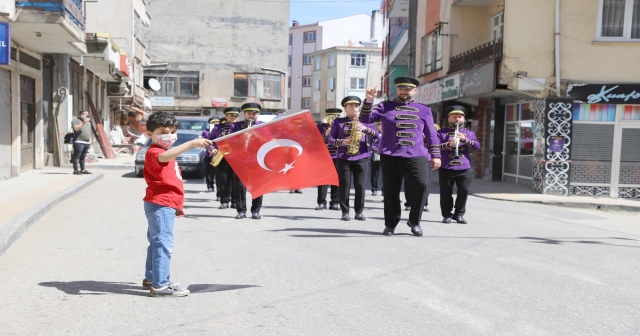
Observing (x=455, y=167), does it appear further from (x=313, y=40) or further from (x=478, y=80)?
(x=313, y=40)

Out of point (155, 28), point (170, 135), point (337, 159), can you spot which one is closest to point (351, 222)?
point (337, 159)

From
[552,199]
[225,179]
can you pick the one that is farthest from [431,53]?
[225,179]

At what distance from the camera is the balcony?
52.6 feet

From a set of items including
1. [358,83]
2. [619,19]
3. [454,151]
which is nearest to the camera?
[454,151]

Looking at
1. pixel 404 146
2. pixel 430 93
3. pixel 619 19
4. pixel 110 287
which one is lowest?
pixel 110 287

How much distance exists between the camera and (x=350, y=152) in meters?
11.4

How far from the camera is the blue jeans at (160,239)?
19.1 feet

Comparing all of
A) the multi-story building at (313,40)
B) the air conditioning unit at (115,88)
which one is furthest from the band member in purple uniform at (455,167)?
the multi-story building at (313,40)

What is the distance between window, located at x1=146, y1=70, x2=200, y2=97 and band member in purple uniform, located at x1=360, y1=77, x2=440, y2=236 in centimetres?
5575

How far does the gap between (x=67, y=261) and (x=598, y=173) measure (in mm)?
14692

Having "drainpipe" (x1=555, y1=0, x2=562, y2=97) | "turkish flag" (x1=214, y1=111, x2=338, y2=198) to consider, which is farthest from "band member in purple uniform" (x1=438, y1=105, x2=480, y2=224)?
"drainpipe" (x1=555, y1=0, x2=562, y2=97)

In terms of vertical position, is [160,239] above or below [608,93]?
below

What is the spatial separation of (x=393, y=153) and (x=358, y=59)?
75109 mm

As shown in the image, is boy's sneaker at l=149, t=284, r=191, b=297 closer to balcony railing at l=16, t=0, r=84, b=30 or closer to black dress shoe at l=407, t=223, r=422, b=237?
black dress shoe at l=407, t=223, r=422, b=237
